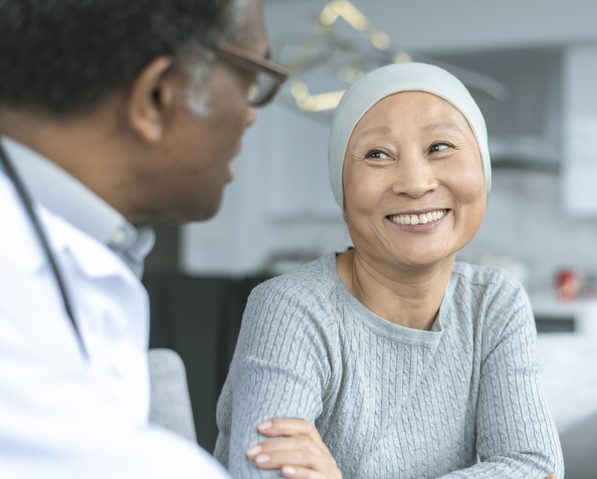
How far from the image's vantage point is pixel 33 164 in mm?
768

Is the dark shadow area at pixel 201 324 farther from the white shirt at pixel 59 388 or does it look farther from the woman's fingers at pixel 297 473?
the white shirt at pixel 59 388

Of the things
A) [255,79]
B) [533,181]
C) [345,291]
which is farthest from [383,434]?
[533,181]

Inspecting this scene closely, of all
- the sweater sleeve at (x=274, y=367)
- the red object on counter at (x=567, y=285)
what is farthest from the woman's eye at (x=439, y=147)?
the red object on counter at (x=567, y=285)

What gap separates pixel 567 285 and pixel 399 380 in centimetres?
377

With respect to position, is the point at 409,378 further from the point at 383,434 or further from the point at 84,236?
the point at 84,236

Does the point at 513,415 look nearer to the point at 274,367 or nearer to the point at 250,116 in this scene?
the point at 274,367

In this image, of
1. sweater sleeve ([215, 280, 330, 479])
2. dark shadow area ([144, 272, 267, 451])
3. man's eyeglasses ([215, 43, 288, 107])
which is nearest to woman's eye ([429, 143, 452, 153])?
sweater sleeve ([215, 280, 330, 479])

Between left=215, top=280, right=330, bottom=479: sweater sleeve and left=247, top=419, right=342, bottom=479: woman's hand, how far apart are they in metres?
0.01

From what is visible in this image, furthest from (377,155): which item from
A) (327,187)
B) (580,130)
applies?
(327,187)

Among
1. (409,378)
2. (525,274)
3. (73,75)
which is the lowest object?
(525,274)

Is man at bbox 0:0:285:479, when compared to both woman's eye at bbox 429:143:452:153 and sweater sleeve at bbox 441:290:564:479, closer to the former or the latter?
woman's eye at bbox 429:143:452:153

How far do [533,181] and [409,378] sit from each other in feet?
14.9

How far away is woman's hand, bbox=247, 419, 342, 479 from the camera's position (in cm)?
110

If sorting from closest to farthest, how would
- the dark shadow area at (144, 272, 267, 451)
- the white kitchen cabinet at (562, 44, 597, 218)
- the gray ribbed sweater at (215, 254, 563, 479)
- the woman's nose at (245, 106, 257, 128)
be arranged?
the woman's nose at (245, 106, 257, 128) → the gray ribbed sweater at (215, 254, 563, 479) → the dark shadow area at (144, 272, 267, 451) → the white kitchen cabinet at (562, 44, 597, 218)
